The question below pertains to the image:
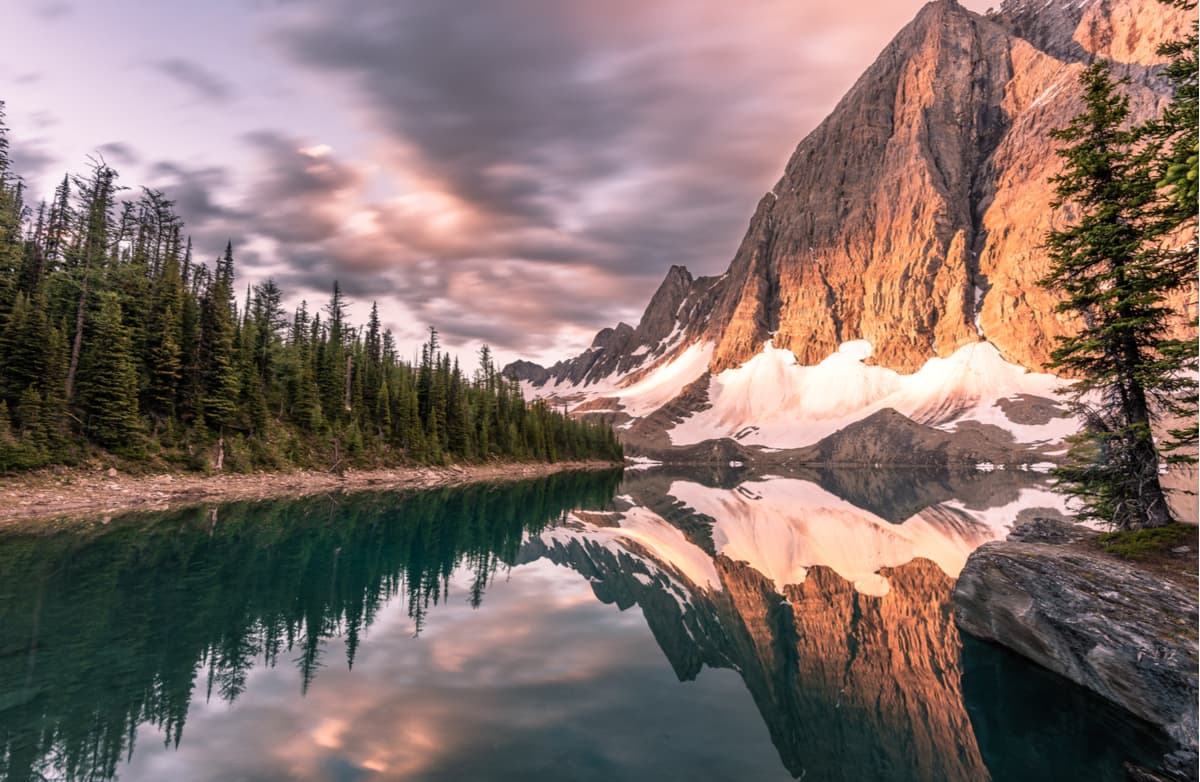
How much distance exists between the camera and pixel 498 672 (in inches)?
491

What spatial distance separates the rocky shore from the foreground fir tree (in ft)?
5.94

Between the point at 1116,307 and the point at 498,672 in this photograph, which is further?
the point at 1116,307

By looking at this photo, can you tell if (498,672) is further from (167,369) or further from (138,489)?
(167,369)

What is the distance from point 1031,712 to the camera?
10.5m

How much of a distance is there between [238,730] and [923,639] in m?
16.7

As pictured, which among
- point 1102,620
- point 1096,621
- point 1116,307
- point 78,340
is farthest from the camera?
point 78,340

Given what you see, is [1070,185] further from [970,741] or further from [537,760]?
[537,760]

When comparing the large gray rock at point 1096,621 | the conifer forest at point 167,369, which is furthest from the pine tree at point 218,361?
the large gray rock at point 1096,621

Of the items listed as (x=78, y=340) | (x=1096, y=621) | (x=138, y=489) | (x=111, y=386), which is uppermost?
(x=78, y=340)

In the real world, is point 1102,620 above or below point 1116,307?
below

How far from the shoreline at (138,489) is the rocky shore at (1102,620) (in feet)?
140

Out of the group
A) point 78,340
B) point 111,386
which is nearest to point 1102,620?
point 111,386

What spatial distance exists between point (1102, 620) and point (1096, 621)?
163mm

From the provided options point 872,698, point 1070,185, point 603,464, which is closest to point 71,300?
point 872,698
